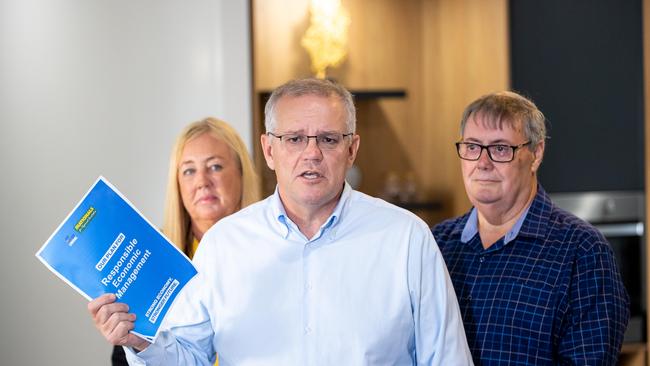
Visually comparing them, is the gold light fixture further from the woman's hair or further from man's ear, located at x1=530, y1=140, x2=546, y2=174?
man's ear, located at x1=530, y1=140, x2=546, y2=174

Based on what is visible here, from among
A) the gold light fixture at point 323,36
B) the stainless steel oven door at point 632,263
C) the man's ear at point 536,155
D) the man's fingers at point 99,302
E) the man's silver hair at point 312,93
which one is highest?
the gold light fixture at point 323,36

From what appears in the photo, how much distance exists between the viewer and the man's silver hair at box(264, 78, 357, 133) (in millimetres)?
1902

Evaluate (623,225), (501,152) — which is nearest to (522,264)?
(501,152)

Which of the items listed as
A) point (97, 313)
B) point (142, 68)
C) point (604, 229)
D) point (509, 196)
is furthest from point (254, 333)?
point (604, 229)

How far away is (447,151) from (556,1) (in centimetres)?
96

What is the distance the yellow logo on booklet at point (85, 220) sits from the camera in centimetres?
169

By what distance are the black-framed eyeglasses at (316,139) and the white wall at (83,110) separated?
5.93ft

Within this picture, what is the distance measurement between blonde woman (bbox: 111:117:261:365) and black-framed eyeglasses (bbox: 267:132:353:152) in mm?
697

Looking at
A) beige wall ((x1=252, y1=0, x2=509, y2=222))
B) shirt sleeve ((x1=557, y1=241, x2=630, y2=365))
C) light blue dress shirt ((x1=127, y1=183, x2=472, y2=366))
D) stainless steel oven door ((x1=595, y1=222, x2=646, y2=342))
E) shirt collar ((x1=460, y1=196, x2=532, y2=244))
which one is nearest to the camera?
light blue dress shirt ((x1=127, y1=183, x2=472, y2=366))

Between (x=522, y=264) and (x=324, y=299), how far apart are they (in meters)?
0.55

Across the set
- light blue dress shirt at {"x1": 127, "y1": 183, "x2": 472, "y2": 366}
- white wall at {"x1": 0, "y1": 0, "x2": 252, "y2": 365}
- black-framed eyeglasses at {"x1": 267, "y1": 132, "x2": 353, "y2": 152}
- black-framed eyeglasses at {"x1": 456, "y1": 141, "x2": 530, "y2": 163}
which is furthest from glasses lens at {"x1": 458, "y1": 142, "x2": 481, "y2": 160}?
white wall at {"x1": 0, "y1": 0, "x2": 252, "y2": 365}

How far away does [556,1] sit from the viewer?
4250 mm

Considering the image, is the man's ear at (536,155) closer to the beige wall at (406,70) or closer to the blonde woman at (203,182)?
the blonde woman at (203,182)

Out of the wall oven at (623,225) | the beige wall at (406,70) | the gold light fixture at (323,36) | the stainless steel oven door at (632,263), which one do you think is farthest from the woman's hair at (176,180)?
the stainless steel oven door at (632,263)
